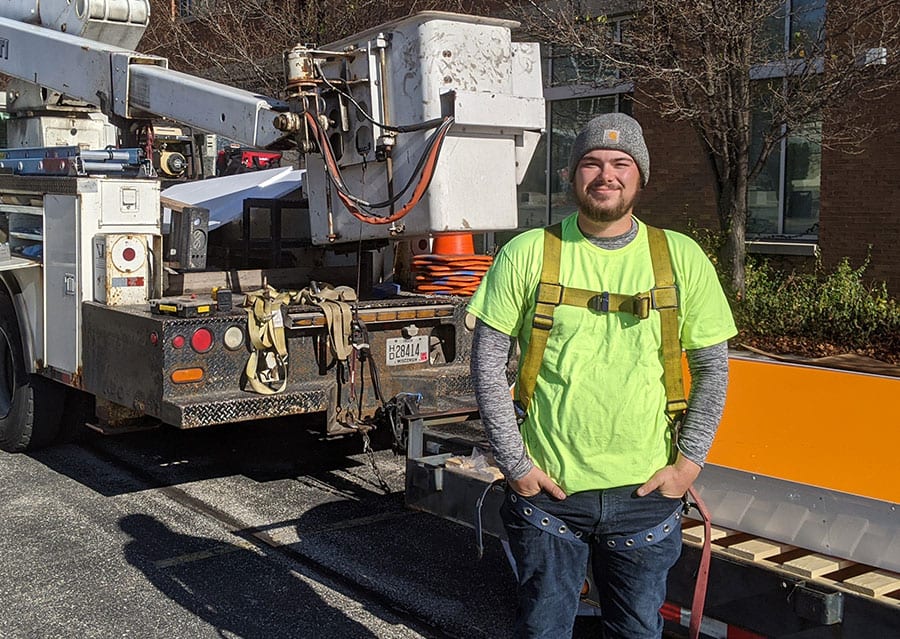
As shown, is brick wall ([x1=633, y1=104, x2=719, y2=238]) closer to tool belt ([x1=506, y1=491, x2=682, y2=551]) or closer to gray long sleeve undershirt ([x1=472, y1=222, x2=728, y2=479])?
gray long sleeve undershirt ([x1=472, y1=222, x2=728, y2=479])

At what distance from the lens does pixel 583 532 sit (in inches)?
117

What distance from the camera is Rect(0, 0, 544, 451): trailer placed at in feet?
18.3

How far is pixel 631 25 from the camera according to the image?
383 inches

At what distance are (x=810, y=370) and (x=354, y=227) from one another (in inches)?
103

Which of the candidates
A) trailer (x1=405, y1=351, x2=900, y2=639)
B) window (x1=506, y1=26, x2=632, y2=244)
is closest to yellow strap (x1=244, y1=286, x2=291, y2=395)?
trailer (x1=405, y1=351, x2=900, y2=639)

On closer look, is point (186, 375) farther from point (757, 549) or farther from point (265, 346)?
point (757, 549)

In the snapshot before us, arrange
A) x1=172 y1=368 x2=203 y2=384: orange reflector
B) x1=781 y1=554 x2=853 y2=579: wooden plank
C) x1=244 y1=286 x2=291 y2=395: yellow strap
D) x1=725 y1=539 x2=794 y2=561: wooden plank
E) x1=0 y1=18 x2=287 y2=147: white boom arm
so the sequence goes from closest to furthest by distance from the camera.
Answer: x1=781 y1=554 x2=853 y2=579: wooden plank < x1=725 y1=539 x2=794 y2=561: wooden plank < x1=172 y1=368 x2=203 y2=384: orange reflector < x1=244 y1=286 x2=291 y2=395: yellow strap < x1=0 y1=18 x2=287 y2=147: white boom arm

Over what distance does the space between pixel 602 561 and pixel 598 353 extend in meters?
0.57

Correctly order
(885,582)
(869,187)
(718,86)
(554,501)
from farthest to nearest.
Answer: (869,187)
(718,86)
(885,582)
(554,501)

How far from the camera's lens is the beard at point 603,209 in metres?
2.90

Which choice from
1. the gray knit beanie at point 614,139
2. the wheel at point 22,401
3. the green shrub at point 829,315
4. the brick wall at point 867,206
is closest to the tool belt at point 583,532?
the gray knit beanie at point 614,139

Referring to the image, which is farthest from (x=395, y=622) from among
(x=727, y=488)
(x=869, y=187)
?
(x=869, y=187)

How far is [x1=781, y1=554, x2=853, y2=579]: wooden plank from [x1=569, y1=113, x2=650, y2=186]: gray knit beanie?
1.29m

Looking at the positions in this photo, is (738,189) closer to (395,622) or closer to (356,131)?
(356,131)
